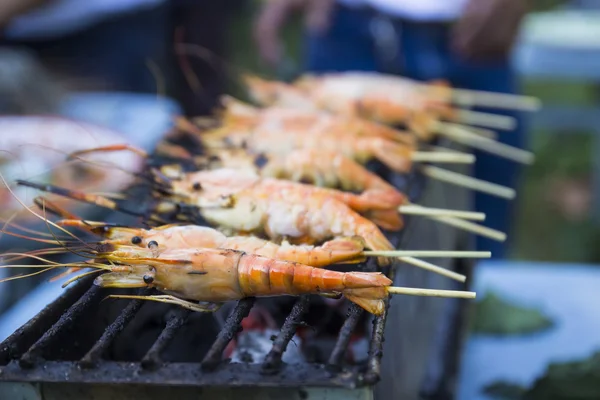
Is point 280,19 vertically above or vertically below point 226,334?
above

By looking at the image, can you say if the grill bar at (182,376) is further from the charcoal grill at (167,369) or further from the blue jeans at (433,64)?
the blue jeans at (433,64)

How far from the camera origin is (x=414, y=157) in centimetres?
308

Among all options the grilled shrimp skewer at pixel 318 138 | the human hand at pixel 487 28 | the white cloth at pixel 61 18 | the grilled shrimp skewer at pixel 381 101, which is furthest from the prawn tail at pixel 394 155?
the white cloth at pixel 61 18

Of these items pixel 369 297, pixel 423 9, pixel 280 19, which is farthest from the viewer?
pixel 280 19

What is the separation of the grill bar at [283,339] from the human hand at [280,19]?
11.2ft

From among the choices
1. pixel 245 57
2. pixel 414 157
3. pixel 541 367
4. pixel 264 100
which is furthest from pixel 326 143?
pixel 245 57

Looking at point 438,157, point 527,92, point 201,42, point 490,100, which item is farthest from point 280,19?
point 527,92

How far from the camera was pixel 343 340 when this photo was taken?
67.7 inches

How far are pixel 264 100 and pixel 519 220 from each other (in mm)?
4783

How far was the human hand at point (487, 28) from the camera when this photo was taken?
4449 millimetres

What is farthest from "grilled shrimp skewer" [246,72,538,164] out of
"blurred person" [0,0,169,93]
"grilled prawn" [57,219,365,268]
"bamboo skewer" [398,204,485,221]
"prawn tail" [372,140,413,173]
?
"blurred person" [0,0,169,93]

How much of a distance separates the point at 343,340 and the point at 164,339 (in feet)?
1.53

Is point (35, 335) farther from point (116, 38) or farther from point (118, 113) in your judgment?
point (116, 38)

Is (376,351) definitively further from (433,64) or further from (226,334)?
(433,64)
